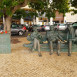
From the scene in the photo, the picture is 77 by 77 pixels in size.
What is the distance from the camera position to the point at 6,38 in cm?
584

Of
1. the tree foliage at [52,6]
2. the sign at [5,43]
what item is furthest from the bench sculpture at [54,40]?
the tree foliage at [52,6]

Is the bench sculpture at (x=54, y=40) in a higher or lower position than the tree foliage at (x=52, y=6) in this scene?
lower

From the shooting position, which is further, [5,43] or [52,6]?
[52,6]

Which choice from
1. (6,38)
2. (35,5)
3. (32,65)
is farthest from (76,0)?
(32,65)

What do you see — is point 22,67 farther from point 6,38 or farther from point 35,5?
point 35,5

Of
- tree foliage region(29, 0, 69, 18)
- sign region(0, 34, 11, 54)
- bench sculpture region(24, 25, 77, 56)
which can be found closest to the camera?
sign region(0, 34, 11, 54)

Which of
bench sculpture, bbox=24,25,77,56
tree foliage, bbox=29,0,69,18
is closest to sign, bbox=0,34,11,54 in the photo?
bench sculpture, bbox=24,25,77,56

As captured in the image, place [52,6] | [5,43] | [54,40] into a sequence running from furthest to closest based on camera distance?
[52,6] → [54,40] → [5,43]

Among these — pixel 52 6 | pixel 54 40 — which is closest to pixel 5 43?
pixel 54 40

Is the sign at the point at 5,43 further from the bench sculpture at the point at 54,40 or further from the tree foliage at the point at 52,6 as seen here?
the tree foliage at the point at 52,6

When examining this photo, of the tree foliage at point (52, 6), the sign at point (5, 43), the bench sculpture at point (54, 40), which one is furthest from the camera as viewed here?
the tree foliage at point (52, 6)

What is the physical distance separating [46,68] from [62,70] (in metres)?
0.57

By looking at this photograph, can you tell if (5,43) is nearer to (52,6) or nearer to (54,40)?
(54,40)

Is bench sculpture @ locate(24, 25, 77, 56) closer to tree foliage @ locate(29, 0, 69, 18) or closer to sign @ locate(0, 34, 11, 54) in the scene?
sign @ locate(0, 34, 11, 54)
